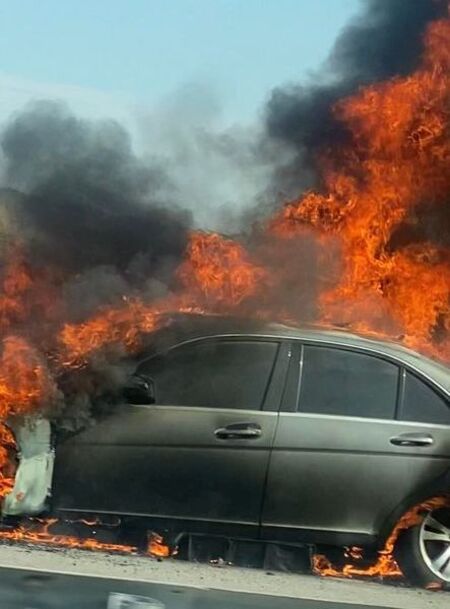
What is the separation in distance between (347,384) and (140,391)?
138cm

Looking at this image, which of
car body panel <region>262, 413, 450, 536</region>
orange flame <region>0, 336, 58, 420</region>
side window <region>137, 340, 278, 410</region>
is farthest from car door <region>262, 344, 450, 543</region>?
orange flame <region>0, 336, 58, 420</region>

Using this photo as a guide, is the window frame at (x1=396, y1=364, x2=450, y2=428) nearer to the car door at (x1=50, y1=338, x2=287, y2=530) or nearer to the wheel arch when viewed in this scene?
the wheel arch

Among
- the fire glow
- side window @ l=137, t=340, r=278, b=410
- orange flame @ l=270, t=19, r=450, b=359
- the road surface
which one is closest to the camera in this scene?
the road surface

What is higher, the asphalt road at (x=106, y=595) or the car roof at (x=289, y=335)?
the car roof at (x=289, y=335)

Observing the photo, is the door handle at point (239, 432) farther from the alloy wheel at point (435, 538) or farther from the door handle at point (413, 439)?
the alloy wheel at point (435, 538)

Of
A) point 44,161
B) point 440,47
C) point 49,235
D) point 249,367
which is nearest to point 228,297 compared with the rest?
point 249,367

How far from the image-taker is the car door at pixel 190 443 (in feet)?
23.2

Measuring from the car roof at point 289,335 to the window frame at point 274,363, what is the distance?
0.08 ft

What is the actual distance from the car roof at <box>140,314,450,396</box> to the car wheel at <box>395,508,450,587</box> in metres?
0.86

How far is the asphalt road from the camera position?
488 cm

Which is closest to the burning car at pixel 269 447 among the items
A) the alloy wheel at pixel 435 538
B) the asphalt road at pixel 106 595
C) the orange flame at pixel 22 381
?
the alloy wheel at pixel 435 538

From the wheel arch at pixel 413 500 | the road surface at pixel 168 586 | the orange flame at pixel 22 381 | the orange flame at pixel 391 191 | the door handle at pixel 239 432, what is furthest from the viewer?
the orange flame at pixel 391 191

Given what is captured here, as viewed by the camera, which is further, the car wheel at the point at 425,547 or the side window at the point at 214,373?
the side window at the point at 214,373

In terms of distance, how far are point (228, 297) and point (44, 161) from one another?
92.8 inches
